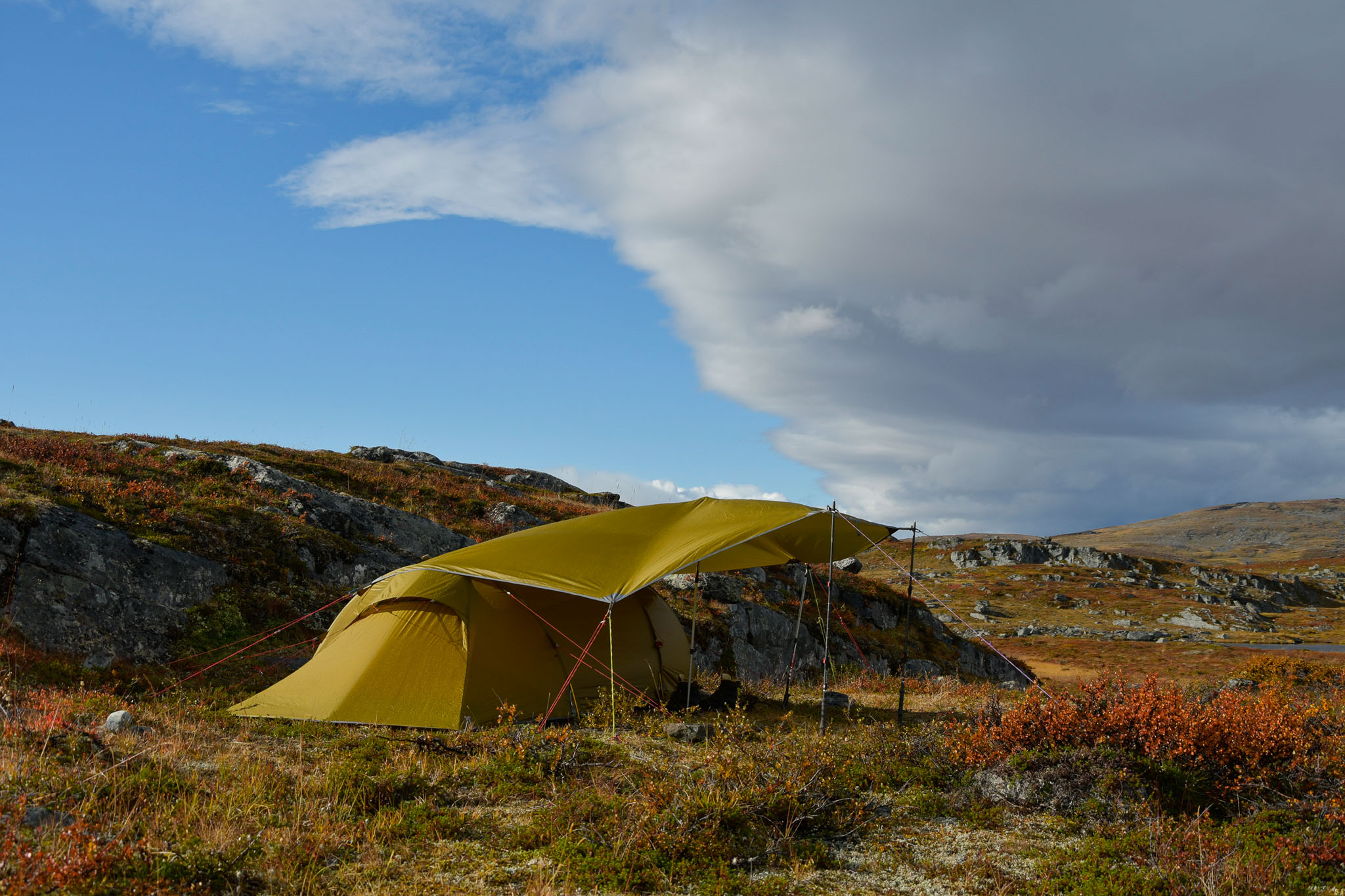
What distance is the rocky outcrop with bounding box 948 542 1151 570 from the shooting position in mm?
134875

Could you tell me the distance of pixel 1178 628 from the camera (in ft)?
288

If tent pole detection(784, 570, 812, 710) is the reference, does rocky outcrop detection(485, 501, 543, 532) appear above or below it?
above

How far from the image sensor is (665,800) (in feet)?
23.7

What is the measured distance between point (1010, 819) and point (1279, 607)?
13140 centimetres

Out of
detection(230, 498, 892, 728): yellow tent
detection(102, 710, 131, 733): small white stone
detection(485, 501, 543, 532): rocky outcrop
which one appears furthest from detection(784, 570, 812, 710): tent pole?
detection(485, 501, 543, 532): rocky outcrop

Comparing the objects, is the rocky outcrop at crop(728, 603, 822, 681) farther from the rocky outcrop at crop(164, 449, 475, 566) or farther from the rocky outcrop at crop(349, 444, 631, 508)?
the rocky outcrop at crop(349, 444, 631, 508)

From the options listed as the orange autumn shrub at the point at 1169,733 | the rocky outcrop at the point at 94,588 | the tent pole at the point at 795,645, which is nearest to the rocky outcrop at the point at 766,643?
the tent pole at the point at 795,645

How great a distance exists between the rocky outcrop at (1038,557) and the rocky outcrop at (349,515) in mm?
124487

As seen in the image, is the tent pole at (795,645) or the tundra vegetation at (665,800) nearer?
the tundra vegetation at (665,800)

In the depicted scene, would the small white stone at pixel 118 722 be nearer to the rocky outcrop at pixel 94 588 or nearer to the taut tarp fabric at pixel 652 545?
the taut tarp fabric at pixel 652 545

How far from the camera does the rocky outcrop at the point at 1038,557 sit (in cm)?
A: 13488

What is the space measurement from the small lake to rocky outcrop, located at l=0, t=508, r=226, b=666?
7921 centimetres

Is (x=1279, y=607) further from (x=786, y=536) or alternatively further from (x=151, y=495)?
(x=151, y=495)

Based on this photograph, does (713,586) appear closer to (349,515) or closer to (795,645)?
(795,645)
